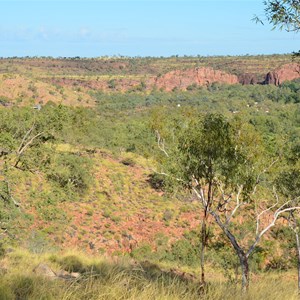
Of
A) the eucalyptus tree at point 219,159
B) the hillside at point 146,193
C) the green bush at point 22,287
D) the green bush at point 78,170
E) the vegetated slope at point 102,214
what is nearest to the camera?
the green bush at point 22,287

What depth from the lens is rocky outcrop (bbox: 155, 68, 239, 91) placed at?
114m

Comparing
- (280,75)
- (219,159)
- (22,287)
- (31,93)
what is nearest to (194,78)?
(280,75)

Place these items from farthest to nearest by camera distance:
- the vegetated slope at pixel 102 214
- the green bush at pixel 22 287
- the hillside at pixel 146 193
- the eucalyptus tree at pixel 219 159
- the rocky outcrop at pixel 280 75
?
the rocky outcrop at pixel 280 75 → the vegetated slope at pixel 102 214 → the hillside at pixel 146 193 → the eucalyptus tree at pixel 219 159 → the green bush at pixel 22 287

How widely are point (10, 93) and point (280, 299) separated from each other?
247 feet

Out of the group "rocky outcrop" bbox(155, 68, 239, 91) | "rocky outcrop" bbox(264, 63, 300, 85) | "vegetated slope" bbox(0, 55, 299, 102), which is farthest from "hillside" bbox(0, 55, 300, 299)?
"rocky outcrop" bbox(155, 68, 239, 91)

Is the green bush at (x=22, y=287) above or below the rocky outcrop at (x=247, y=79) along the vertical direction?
below

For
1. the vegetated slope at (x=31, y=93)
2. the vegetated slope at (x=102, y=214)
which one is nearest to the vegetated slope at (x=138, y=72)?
the vegetated slope at (x=31, y=93)

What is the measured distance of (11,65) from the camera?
115m

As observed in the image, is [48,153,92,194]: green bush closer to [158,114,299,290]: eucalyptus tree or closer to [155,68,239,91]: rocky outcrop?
[158,114,299,290]: eucalyptus tree

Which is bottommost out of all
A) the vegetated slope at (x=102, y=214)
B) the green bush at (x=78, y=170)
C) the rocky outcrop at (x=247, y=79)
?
the vegetated slope at (x=102, y=214)

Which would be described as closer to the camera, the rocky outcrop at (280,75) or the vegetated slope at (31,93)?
the vegetated slope at (31,93)

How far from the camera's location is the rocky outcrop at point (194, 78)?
114 metres

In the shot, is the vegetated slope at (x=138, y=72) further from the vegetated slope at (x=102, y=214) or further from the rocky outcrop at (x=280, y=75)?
the vegetated slope at (x=102, y=214)

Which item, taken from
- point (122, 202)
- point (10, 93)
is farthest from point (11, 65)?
point (122, 202)
